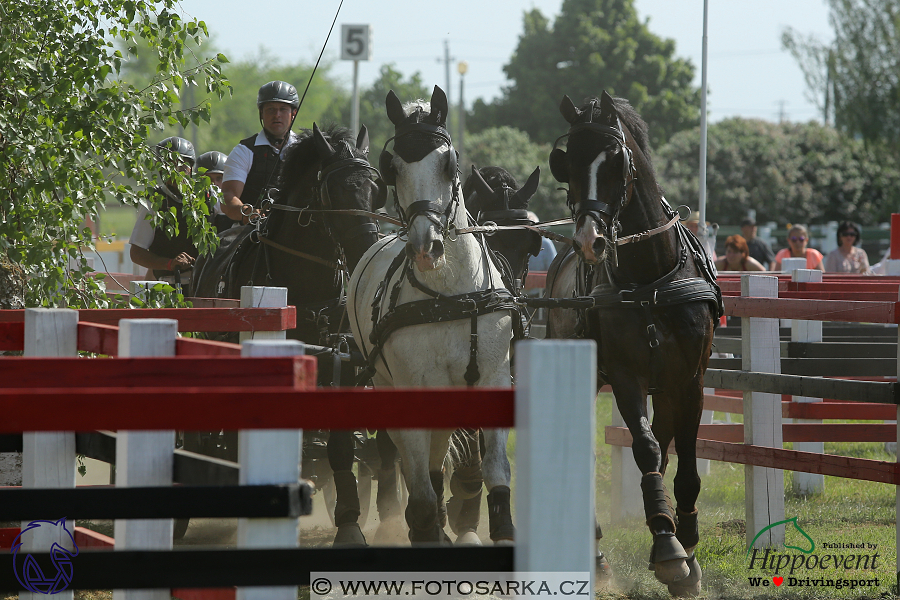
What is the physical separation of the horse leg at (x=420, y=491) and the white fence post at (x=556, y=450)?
93.1 inches

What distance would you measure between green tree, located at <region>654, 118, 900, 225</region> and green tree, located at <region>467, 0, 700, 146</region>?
42.9 ft

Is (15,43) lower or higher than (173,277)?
higher

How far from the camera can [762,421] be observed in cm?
565

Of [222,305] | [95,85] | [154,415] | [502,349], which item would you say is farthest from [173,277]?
[154,415]

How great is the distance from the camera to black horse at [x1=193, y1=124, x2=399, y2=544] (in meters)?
5.31

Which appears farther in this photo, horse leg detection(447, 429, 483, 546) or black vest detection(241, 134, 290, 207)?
black vest detection(241, 134, 290, 207)

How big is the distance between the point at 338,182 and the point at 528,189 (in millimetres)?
1651

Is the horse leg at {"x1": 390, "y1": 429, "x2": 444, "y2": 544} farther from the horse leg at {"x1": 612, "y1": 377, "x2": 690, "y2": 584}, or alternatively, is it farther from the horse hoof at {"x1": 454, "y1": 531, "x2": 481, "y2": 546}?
the horse leg at {"x1": 612, "y1": 377, "x2": 690, "y2": 584}

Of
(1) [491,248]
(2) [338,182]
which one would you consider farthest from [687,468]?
(2) [338,182]

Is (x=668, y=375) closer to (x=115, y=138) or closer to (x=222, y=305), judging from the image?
(x=222, y=305)

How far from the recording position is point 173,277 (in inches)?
302

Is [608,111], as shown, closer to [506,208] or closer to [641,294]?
[641,294]

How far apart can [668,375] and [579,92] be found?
49897 millimetres

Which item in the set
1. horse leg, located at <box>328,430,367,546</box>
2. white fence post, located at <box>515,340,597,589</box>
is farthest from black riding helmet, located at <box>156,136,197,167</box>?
white fence post, located at <box>515,340,597,589</box>
